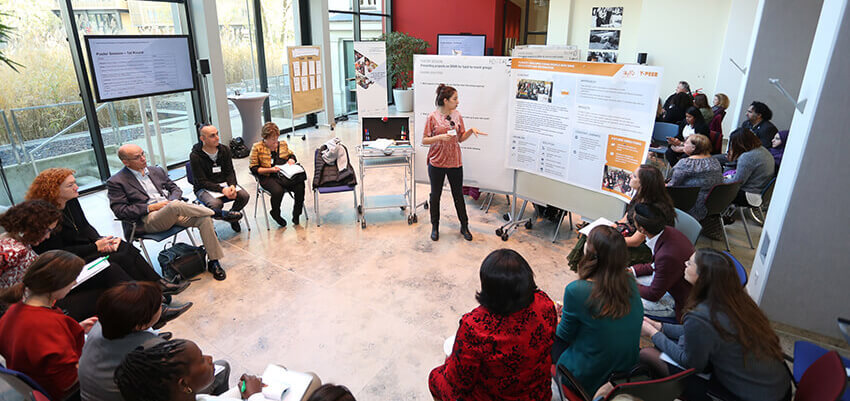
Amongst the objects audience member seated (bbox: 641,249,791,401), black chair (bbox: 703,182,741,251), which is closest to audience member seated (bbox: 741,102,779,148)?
black chair (bbox: 703,182,741,251)

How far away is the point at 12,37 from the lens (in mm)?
4910

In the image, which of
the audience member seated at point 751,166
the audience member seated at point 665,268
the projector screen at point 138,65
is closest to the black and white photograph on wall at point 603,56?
the audience member seated at point 751,166

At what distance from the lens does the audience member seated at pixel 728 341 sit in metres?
1.84

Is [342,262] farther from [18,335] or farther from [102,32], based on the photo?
[102,32]

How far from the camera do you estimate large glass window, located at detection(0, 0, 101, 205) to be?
4.98 m

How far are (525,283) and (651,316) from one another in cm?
145

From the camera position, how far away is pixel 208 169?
466cm

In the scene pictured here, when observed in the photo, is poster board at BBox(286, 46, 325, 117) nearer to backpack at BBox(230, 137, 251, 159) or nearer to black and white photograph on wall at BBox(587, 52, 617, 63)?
backpack at BBox(230, 137, 251, 159)

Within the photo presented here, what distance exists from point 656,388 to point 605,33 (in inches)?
462

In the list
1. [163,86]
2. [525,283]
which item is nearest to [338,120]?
[163,86]

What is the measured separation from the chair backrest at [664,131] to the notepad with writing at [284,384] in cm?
599

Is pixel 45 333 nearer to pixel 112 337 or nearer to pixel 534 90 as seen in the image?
pixel 112 337

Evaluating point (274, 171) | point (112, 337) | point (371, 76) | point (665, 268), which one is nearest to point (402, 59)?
point (371, 76)

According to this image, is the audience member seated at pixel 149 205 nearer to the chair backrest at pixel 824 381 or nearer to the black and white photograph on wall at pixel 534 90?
the black and white photograph on wall at pixel 534 90
